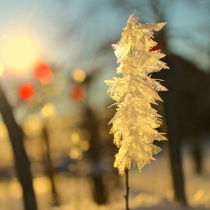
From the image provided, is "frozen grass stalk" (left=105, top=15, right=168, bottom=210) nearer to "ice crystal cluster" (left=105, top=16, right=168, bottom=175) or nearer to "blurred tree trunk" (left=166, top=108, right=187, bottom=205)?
"ice crystal cluster" (left=105, top=16, right=168, bottom=175)

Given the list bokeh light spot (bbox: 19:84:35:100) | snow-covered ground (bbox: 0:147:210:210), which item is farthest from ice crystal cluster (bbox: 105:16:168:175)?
bokeh light spot (bbox: 19:84:35:100)

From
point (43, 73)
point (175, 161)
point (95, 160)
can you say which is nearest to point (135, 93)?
point (175, 161)

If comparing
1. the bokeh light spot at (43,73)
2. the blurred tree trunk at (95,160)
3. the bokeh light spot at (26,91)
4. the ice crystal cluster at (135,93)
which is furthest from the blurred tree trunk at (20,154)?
the blurred tree trunk at (95,160)

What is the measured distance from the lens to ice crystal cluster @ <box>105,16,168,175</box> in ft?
24.7

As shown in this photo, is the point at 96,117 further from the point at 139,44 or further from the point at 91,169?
the point at 139,44

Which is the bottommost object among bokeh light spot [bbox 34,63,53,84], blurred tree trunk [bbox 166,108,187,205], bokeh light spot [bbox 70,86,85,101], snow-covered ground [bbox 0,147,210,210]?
snow-covered ground [bbox 0,147,210,210]

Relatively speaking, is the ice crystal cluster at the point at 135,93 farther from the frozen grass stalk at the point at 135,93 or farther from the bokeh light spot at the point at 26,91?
the bokeh light spot at the point at 26,91

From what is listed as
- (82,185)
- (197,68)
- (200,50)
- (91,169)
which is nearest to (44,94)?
(91,169)

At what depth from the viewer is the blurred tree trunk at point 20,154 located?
10500mm

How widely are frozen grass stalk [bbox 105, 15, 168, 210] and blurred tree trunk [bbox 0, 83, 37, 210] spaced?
→ 3497 millimetres

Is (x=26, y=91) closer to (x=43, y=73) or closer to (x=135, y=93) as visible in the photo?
(x=43, y=73)

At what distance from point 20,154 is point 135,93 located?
391 centimetres

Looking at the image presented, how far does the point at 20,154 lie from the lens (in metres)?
10.6

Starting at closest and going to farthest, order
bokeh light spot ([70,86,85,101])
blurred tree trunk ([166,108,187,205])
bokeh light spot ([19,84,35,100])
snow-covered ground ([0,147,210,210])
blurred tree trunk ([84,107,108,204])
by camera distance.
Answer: blurred tree trunk ([166,108,187,205]) → snow-covered ground ([0,147,210,210]) → bokeh light spot ([19,84,35,100]) → bokeh light spot ([70,86,85,101]) → blurred tree trunk ([84,107,108,204])
